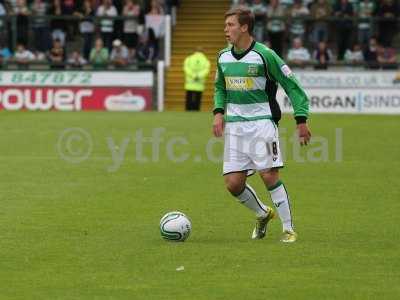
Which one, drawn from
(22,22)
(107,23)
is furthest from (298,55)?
(22,22)

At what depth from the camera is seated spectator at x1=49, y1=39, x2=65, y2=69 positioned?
118 ft

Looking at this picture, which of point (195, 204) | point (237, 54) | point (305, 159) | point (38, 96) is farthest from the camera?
point (38, 96)

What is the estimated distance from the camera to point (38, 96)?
34688 mm

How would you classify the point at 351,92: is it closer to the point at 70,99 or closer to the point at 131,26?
the point at 131,26

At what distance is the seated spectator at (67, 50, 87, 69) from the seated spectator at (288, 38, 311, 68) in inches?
257

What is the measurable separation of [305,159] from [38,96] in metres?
15.8

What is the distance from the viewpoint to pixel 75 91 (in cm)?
3478

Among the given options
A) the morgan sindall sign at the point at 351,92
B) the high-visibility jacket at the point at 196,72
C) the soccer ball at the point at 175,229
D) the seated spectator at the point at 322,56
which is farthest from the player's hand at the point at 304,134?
the seated spectator at the point at 322,56

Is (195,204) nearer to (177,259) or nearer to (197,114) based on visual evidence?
(177,259)

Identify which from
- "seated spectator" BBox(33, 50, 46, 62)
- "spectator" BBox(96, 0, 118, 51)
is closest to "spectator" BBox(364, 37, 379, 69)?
"spectator" BBox(96, 0, 118, 51)

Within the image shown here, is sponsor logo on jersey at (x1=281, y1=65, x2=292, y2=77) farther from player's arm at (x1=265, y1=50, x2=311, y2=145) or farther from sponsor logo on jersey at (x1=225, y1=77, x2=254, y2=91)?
sponsor logo on jersey at (x1=225, y1=77, x2=254, y2=91)

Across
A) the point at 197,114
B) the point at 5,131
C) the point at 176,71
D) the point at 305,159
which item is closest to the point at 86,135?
the point at 5,131

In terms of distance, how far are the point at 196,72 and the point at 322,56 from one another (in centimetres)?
427

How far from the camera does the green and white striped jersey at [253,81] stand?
10477 mm
